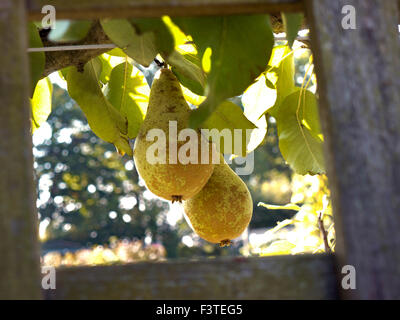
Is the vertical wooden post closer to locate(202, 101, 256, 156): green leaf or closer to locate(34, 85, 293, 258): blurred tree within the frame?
locate(202, 101, 256, 156): green leaf

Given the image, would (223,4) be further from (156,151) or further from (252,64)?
(156,151)

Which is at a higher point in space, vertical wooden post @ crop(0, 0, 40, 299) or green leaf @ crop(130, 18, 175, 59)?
green leaf @ crop(130, 18, 175, 59)

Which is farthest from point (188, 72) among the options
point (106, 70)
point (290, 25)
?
point (106, 70)

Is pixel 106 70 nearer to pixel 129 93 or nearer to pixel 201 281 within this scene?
pixel 129 93

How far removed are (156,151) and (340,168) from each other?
50 centimetres

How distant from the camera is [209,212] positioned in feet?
3.45

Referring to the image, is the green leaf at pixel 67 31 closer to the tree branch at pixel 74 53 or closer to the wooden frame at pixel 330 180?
the wooden frame at pixel 330 180

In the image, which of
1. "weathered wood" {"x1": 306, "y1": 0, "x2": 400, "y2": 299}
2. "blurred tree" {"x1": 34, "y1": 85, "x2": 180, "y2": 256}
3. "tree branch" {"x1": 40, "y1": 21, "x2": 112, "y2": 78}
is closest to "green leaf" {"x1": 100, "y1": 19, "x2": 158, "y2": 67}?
"tree branch" {"x1": 40, "y1": 21, "x2": 112, "y2": 78}

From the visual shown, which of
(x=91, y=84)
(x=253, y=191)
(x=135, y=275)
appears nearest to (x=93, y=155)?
(x=253, y=191)

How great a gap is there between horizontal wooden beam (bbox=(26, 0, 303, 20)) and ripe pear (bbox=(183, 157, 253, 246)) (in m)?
0.58

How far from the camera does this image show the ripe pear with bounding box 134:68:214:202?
920mm

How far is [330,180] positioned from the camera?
1.60ft

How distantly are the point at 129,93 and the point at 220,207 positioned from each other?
337 millimetres

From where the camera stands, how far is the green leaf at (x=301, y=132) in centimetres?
116
